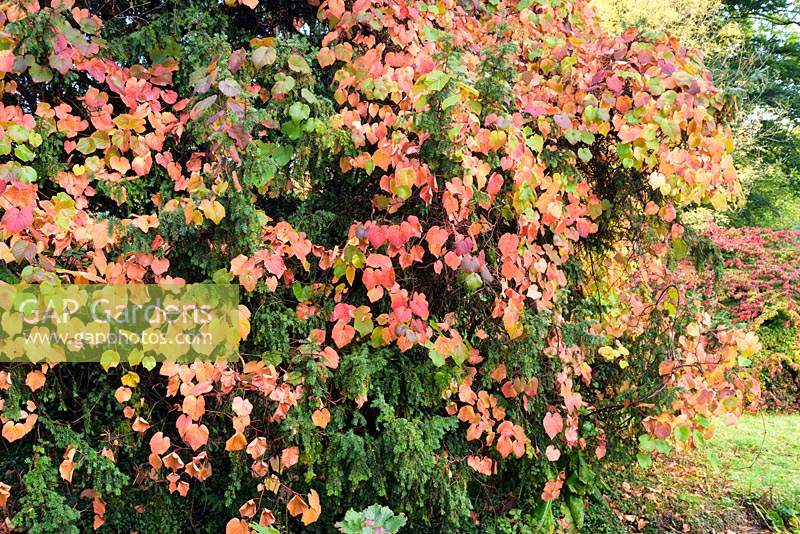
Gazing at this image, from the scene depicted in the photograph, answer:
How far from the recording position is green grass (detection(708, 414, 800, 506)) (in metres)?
3.11

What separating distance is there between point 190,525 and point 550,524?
4.72 feet

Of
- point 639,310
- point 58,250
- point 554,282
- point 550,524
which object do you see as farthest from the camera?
point 639,310

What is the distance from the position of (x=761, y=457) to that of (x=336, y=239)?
3.03m

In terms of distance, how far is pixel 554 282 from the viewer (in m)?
2.31

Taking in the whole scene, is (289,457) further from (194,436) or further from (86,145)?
(86,145)

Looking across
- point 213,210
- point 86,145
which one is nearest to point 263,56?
point 213,210

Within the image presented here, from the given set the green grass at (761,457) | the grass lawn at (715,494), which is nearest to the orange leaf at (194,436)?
the grass lawn at (715,494)

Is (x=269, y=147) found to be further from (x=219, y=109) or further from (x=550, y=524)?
(x=550, y=524)

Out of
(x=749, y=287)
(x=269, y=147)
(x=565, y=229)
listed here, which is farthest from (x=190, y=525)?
(x=749, y=287)

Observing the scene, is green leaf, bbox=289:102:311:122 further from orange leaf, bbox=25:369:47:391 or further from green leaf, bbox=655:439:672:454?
green leaf, bbox=655:439:672:454

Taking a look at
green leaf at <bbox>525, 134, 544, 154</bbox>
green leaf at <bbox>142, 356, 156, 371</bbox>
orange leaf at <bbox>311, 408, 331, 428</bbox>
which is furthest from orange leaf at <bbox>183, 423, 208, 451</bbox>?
green leaf at <bbox>525, 134, 544, 154</bbox>

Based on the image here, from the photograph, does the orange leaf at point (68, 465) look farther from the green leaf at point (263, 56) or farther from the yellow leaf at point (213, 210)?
the green leaf at point (263, 56)

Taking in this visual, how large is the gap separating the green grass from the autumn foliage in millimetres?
1096

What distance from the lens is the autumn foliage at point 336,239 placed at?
6.13 ft
